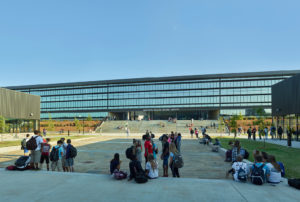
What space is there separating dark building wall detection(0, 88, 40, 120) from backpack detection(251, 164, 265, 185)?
39202mm

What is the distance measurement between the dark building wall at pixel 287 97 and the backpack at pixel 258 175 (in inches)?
830

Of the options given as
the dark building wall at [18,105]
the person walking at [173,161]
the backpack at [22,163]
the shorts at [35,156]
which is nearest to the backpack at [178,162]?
the person walking at [173,161]

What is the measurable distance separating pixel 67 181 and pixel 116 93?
7231 centimetres

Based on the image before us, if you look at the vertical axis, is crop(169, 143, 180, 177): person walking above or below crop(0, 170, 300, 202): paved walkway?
above

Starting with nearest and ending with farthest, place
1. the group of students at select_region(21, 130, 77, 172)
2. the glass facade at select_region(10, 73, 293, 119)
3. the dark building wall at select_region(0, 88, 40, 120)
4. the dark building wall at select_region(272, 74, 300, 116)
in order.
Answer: the group of students at select_region(21, 130, 77, 172) → the dark building wall at select_region(272, 74, 300, 116) → the dark building wall at select_region(0, 88, 40, 120) → the glass facade at select_region(10, 73, 293, 119)

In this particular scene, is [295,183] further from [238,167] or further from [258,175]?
[238,167]

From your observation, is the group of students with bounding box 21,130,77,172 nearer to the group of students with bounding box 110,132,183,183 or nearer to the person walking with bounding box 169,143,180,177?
the group of students with bounding box 110,132,183,183

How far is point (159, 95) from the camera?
75.8 metres

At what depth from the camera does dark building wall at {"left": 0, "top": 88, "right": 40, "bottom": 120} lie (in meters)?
35.1

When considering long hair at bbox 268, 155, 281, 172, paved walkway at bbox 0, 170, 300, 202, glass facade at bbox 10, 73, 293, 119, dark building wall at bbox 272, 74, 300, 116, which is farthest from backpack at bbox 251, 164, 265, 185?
glass facade at bbox 10, 73, 293, 119

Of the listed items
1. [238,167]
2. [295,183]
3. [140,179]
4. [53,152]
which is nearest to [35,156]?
[53,152]

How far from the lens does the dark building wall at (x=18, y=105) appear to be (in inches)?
1380

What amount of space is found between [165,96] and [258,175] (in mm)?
68392

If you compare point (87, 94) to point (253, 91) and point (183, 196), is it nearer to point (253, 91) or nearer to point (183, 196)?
point (253, 91)
